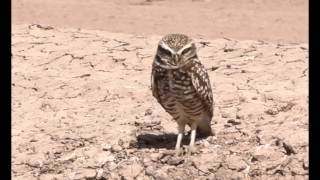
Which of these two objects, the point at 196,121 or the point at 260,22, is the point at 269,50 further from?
the point at 260,22

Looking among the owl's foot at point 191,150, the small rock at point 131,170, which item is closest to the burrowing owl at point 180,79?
the owl's foot at point 191,150

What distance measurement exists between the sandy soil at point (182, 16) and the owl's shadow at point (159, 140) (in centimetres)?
488

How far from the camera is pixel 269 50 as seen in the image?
29.7ft

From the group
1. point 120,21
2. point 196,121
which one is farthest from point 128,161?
point 120,21

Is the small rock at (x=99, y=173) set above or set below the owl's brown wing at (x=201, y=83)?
below

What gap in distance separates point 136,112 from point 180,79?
166 centimetres

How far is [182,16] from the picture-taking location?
13.8 meters

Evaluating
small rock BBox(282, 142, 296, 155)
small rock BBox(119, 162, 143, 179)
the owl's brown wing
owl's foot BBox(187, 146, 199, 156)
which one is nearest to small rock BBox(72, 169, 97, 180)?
small rock BBox(119, 162, 143, 179)

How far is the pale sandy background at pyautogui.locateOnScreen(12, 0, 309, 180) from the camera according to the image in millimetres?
6488

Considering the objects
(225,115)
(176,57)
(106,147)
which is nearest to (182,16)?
(225,115)

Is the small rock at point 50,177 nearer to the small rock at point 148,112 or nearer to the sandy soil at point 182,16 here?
the small rock at point 148,112

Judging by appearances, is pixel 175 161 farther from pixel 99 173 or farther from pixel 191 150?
pixel 99 173

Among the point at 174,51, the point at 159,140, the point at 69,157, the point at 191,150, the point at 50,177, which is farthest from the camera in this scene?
the point at 159,140

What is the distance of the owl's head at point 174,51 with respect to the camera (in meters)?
5.91
